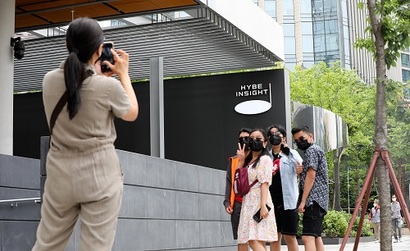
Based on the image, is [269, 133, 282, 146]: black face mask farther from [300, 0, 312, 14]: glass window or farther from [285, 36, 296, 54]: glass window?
[300, 0, 312, 14]: glass window

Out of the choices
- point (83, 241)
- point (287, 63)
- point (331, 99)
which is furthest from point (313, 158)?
point (287, 63)

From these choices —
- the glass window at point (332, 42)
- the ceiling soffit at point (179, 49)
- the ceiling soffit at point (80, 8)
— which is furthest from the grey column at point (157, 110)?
the glass window at point (332, 42)

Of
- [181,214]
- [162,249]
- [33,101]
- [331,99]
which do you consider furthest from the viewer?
[331,99]

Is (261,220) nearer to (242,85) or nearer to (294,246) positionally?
(294,246)

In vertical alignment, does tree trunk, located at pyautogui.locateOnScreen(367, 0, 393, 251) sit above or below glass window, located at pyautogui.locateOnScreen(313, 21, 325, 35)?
below

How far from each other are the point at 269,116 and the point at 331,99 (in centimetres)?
2207

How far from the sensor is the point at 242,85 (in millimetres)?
19828

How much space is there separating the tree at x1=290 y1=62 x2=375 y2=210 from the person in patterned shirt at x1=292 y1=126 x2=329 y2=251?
100 feet

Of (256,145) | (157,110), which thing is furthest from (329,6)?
(256,145)

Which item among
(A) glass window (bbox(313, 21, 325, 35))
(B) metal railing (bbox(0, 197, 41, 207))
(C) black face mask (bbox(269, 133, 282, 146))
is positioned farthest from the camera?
(A) glass window (bbox(313, 21, 325, 35))

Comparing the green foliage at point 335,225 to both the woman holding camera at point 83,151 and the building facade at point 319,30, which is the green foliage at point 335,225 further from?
the building facade at point 319,30

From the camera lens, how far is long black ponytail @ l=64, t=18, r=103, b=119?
12.2 ft

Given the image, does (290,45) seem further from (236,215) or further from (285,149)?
(236,215)

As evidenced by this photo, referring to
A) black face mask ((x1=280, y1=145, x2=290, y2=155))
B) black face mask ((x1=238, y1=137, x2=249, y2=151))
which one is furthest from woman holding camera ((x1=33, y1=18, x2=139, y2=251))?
black face mask ((x1=280, y1=145, x2=290, y2=155))
